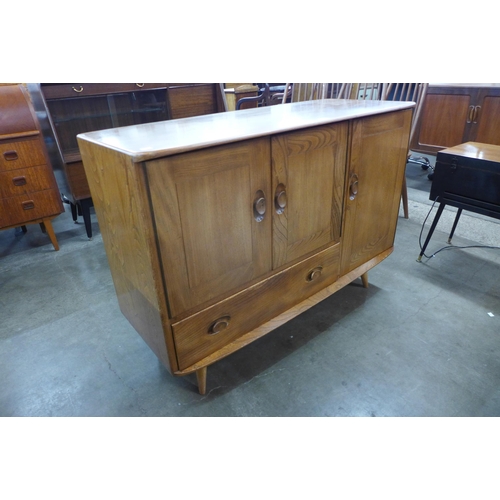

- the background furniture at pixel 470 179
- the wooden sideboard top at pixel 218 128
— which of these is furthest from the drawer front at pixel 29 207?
the background furniture at pixel 470 179

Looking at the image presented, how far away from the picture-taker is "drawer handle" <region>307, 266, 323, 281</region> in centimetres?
141

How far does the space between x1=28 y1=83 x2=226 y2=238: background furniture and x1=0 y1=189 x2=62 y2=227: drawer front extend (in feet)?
0.41

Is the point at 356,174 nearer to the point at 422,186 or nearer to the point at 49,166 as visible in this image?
the point at 49,166

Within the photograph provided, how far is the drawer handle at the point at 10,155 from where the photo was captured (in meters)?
2.02

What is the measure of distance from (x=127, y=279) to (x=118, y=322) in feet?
1.88

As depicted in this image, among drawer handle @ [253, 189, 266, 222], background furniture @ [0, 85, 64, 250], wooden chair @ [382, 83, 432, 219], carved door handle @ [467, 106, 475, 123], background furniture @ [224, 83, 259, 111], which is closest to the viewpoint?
drawer handle @ [253, 189, 266, 222]

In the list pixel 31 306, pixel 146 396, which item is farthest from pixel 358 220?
pixel 31 306

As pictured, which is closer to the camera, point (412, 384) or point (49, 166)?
point (412, 384)

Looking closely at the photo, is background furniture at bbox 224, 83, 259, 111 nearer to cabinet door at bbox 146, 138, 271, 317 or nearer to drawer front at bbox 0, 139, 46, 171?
drawer front at bbox 0, 139, 46, 171

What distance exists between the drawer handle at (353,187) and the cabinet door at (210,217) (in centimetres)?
42

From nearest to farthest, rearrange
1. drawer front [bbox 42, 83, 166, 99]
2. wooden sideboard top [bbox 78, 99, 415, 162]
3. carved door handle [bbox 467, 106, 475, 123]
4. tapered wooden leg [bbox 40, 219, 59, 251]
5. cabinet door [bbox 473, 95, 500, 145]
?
wooden sideboard top [bbox 78, 99, 415, 162], drawer front [bbox 42, 83, 166, 99], tapered wooden leg [bbox 40, 219, 59, 251], cabinet door [bbox 473, 95, 500, 145], carved door handle [bbox 467, 106, 475, 123]

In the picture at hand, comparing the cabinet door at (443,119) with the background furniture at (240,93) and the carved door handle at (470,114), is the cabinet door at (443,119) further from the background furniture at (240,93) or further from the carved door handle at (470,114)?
the background furniture at (240,93)

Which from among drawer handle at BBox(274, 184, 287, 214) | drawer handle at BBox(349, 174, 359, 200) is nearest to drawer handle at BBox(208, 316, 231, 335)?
drawer handle at BBox(274, 184, 287, 214)

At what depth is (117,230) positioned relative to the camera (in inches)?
42.7
